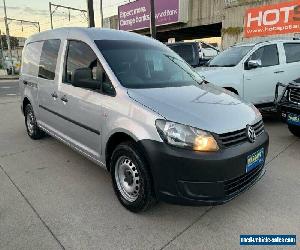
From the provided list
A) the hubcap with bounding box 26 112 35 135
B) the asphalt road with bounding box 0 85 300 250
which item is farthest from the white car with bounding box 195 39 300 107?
the hubcap with bounding box 26 112 35 135

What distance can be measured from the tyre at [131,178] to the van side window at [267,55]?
15.9ft

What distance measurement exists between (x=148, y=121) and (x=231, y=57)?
4967mm

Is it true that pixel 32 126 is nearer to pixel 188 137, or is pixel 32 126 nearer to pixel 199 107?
pixel 199 107

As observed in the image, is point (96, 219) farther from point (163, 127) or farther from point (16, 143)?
point (16, 143)

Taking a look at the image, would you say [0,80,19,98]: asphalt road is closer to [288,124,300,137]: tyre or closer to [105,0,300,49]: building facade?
[105,0,300,49]: building facade

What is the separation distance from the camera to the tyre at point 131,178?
2836mm

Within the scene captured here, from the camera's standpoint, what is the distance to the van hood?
107 inches

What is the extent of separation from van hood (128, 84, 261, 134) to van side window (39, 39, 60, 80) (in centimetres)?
185

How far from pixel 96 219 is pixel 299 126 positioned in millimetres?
3759

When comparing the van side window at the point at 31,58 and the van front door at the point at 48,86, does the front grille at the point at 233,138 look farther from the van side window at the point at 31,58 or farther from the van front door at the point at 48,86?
the van side window at the point at 31,58

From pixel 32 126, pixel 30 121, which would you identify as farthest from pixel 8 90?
pixel 32 126

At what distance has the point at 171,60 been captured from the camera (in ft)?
13.7

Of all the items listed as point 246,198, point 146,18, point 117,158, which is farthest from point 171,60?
point 146,18

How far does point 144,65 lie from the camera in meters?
3.74
